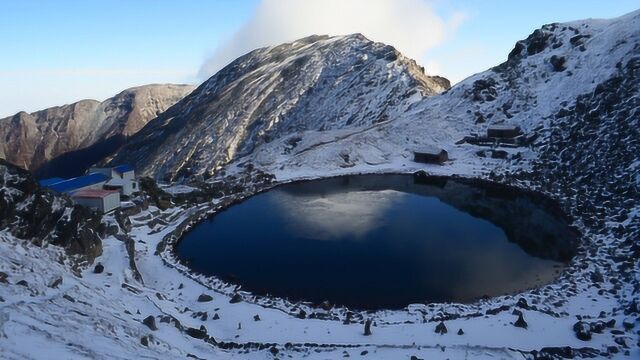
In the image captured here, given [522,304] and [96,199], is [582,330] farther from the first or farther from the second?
[96,199]

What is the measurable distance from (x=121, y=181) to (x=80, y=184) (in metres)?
5.37

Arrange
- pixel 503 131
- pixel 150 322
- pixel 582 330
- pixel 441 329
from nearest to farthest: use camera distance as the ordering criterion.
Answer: pixel 150 322
pixel 582 330
pixel 441 329
pixel 503 131

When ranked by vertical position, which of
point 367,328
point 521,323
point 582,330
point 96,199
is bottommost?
point 367,328

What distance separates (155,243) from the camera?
4822 centimetres

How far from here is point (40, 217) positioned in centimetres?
3444

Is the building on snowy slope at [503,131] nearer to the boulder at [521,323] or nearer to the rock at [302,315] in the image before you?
the boulder at [521,323]

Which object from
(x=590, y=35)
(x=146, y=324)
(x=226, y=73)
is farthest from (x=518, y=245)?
(x=226, y=73)

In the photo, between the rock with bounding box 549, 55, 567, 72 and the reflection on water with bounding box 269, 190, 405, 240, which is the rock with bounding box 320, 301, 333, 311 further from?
the rock with bounding box 549, 55, 567, 72

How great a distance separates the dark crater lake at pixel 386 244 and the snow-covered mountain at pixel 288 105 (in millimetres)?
48194

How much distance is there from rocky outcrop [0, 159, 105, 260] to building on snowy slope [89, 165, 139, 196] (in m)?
17.8

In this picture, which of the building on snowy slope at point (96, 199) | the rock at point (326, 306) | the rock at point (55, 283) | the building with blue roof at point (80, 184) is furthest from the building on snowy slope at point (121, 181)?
the rock at point (326, 306)

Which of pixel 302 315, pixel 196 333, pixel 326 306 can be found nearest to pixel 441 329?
pixel 326 306

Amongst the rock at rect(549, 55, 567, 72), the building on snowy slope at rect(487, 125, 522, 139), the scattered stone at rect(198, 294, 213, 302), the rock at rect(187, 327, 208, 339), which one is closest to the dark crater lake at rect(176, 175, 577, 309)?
the scattered stone at rect(198, 294, 213, 302)

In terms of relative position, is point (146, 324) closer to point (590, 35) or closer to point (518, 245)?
point (518, 245)
